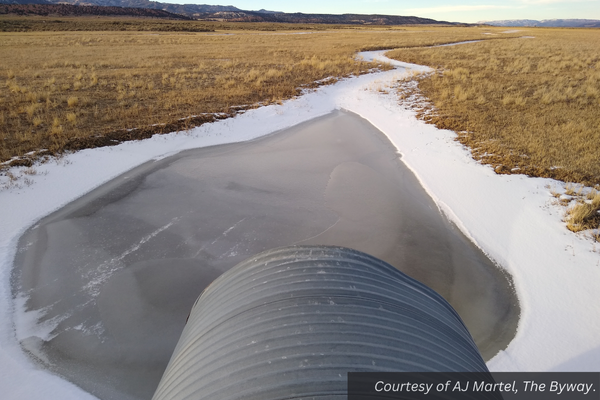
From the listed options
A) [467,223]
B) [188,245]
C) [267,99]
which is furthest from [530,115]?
[188,245]

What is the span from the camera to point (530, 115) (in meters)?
12.1

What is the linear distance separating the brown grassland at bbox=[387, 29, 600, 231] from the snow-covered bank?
0.52 meters

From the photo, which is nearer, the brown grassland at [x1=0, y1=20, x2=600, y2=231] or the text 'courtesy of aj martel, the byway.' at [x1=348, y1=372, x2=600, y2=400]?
the text 'courtesy of aj martel, the byway.' at [x1=348, y1=372, x2=600, y2=400]

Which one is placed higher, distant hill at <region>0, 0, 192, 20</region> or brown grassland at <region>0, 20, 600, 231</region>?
distant hill at <region>0, 0, 192, 20</region>

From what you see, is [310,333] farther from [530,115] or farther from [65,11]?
[65,11]

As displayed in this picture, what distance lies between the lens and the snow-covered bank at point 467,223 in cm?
404

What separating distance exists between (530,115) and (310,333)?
43.6 feet

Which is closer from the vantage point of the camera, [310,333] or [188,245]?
[310,333]

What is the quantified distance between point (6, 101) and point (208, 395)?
624 inches

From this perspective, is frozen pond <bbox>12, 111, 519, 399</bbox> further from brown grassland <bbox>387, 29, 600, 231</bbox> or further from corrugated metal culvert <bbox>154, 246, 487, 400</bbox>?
brown grassland <bbox>387, 29, 600, 231</bbox>

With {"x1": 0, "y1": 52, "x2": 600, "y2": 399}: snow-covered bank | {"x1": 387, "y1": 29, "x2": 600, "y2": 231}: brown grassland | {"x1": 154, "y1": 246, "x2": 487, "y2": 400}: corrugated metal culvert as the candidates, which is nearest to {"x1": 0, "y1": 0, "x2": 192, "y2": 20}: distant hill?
{"x1": 0, "y1": 52, "x2": 600, "y2": 399}: snow-covered bank

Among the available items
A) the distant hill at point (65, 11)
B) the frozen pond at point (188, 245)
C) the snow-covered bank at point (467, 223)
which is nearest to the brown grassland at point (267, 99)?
the snow-covered bank at point (467, 223)

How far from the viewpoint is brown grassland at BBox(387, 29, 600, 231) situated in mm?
8117

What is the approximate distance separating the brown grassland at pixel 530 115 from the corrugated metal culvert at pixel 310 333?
5.30 metres
